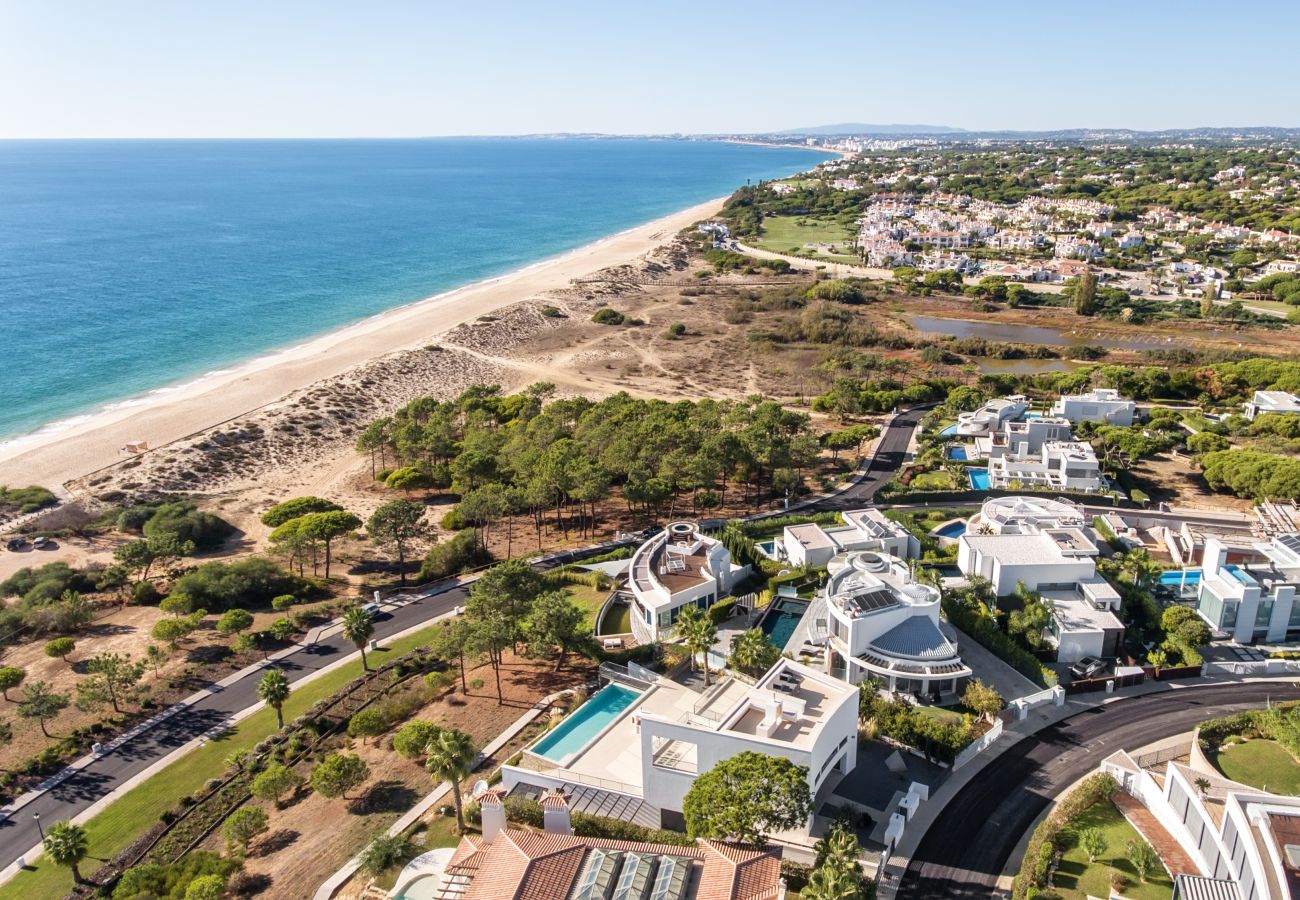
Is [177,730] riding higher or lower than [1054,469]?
lower

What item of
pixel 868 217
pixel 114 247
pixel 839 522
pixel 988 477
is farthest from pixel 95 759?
pixel 868 217

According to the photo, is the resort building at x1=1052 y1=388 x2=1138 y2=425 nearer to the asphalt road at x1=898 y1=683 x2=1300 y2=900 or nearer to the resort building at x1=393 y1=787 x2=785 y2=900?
the asphalt road at x1=898 y1=683 x2=1300 y2=900

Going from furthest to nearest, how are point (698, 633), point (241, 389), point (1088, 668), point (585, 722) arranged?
point (241, 389) < point (1088, 668) < point (698, 633) < point (585, 722)

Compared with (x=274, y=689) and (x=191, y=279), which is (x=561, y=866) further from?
(x=191, y=279)

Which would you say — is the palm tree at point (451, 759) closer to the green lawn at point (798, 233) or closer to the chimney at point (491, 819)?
the chimney at point (491, 819)

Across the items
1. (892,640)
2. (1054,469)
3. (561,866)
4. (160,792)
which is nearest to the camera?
(561,866)

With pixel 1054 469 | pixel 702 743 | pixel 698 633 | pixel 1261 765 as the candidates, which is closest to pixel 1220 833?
pixel 1261 765

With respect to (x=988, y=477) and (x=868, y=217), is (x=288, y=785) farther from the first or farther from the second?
(x=868, y=217)
